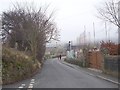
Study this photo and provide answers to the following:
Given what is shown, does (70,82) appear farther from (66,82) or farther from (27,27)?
(27,27)

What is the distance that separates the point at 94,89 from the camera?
595 inches

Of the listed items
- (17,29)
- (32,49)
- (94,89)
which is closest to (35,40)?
(32,49)

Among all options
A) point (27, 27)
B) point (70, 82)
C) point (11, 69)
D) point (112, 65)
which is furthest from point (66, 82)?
point (27, 27)

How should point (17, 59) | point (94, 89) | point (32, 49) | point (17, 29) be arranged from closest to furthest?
point (94, 89) < point (17, 59) < point (32, 49) < point (17, 29)

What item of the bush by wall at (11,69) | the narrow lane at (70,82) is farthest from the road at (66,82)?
the bush by wall at (11,69)

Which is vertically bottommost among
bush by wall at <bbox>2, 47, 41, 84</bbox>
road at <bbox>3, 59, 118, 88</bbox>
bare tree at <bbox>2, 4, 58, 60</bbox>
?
road at <bbox>3, 59, 118, 88</bbox>

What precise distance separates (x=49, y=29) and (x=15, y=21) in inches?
283

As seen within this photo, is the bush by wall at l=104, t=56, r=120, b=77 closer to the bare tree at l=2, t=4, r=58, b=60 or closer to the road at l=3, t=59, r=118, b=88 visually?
the road at l=3, t=59, r=118, b=88

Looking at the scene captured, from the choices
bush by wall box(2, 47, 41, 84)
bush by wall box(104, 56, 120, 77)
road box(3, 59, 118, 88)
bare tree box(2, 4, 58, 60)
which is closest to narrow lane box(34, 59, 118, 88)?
road box(3, 59, 118, 88)

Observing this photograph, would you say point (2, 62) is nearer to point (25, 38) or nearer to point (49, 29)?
point (25, 38)

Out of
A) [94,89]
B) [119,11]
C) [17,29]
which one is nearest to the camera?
[94,89]

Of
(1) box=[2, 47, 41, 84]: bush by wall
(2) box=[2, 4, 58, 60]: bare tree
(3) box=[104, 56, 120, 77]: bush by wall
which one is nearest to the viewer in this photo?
(1) box=[2, 47, 41, 84]: bush by wall

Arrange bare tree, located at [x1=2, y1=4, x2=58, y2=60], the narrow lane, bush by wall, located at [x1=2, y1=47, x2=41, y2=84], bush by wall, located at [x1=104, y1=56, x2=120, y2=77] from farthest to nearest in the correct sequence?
bare tree, located at [x1=2, y1=4, x2=58, y2=60] → bush by wall, located at [x1=104, y1=56, x2=120, y2=77] → bush by wall, located at [x1=2, y1=47, x2=41, y2=84] → the narrow lane

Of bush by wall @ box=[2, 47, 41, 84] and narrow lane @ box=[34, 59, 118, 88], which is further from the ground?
bush by wall @ box=[2, 47, 41, 84]
